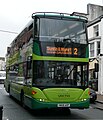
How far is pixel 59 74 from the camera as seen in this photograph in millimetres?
13609

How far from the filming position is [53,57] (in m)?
13.6

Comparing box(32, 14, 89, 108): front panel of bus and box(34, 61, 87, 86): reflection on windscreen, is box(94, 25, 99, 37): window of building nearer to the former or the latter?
box(32, 14, 89, 108): front panel of bus

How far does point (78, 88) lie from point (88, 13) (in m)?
31.1

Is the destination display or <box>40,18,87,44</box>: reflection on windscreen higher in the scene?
<box>40,18,87,44</box>: reflection on windscreen

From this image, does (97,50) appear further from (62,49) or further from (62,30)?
(62,49)

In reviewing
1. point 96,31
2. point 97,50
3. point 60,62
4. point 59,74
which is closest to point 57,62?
point 60,62

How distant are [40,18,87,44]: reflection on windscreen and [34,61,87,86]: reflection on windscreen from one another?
104 centimetres

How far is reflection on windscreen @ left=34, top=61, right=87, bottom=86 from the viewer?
43.9 feet

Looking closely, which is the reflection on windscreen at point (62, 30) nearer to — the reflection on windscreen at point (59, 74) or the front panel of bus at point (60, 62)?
the front panel of bus at point (60, 62)

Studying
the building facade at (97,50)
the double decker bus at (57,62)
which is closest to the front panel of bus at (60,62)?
the double decker bus at (57,62)

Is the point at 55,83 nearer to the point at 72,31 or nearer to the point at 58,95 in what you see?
the point at 58,95

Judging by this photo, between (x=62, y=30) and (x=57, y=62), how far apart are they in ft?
4.59

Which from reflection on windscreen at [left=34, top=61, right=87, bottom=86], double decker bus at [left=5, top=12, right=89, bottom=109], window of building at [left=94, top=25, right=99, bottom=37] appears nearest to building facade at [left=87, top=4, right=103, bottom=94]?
window of building at [left=94, top=25, right=99, bottom=37]

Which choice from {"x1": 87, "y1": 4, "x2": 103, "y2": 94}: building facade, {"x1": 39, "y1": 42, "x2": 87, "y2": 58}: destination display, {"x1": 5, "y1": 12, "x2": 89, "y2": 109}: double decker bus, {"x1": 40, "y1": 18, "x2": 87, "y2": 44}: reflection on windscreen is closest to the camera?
{"x1": 5, "y1": 12, "x2": 89, "y2": 109}: double decker bus
